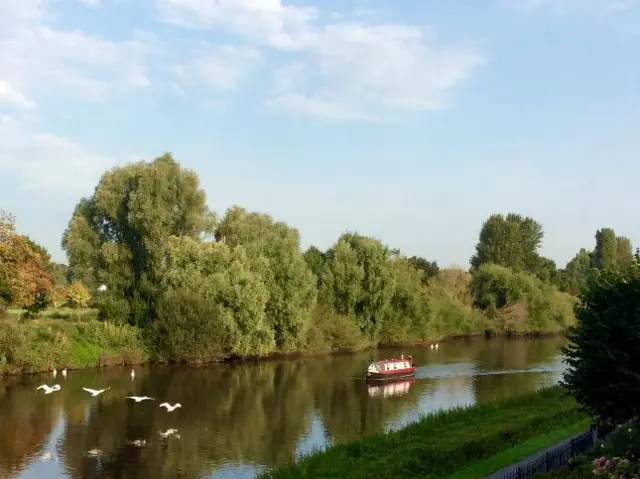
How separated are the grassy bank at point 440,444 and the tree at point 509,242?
80391 mm

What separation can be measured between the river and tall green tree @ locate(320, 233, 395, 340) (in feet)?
30.3

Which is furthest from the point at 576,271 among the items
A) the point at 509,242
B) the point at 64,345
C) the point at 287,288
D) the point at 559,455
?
the point at 559,455

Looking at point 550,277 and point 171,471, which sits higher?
point 550,277

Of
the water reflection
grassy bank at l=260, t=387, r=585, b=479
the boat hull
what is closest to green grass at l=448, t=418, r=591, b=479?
grassy bank at l=260, t=387, r=585, b=479

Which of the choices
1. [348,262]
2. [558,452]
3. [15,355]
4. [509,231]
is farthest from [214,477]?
[509,231]

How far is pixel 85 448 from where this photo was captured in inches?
1130

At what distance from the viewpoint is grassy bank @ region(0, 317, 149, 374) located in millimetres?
45438

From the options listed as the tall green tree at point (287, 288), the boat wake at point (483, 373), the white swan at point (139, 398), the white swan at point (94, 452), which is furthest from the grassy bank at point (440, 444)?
the tall green tree at point (287, 288)

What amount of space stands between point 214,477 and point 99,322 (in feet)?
102

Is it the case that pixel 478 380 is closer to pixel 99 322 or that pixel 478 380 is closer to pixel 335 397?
pixel 335 397

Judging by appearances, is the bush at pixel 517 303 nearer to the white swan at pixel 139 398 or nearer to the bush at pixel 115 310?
the bush at pixel 115 310

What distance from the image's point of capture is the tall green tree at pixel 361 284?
2630 inches

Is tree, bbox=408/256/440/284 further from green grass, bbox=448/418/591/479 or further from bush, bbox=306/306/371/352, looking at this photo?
green grass, bbox=448/418/591/479

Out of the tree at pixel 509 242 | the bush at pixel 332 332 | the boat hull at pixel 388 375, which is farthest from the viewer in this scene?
the tree at pixel 509 242
